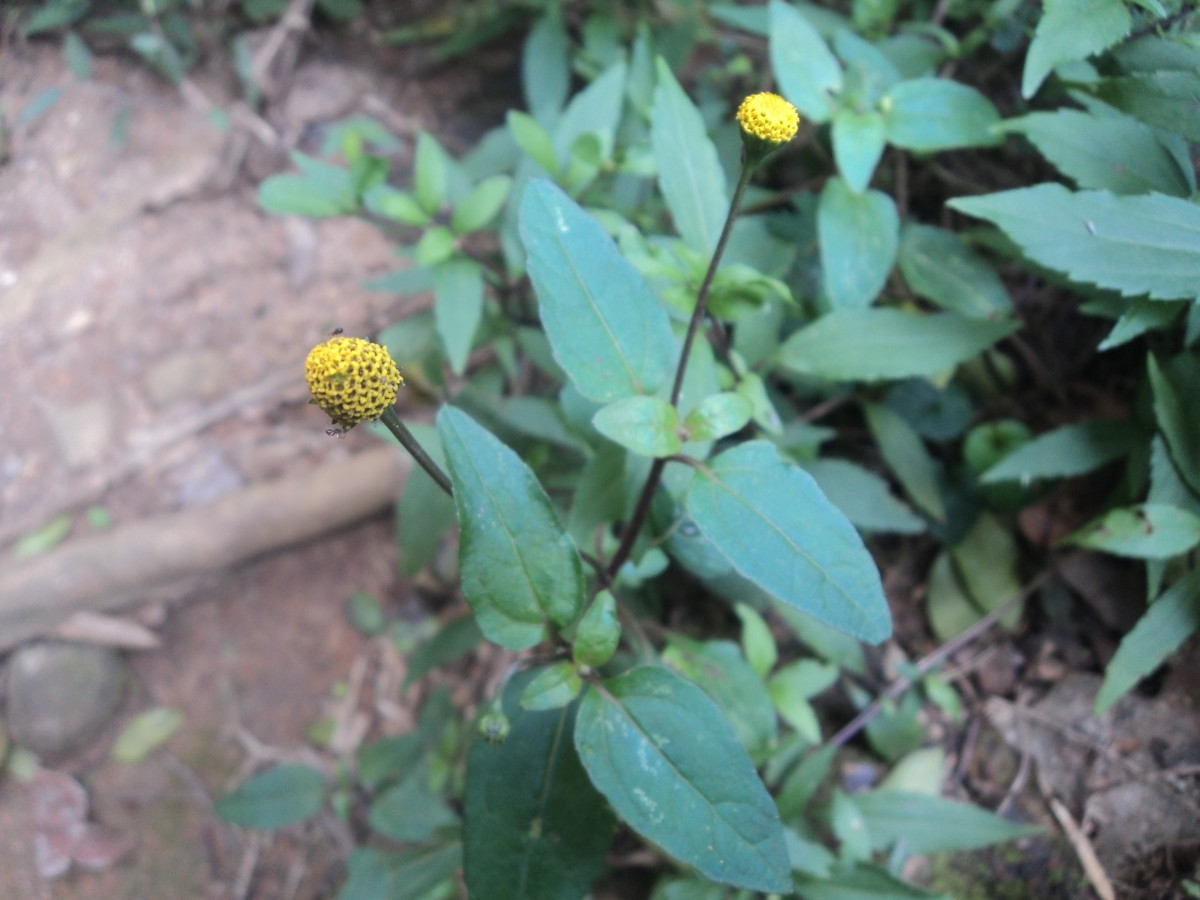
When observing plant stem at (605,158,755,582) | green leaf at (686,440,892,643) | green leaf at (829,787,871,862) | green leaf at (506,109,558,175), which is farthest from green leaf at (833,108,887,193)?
green leaf at (829,787,871,862)

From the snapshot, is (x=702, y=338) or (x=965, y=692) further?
(x=965, y=692)

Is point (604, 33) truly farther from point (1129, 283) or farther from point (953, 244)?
point (1129, 283)

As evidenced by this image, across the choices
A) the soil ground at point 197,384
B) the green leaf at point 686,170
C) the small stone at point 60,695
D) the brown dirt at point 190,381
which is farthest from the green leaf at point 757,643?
the small stone at point 60,695

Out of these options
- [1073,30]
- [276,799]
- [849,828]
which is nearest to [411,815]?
[276,799]

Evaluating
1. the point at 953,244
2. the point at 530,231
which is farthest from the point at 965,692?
the point at 530,231

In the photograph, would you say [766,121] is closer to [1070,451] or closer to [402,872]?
[1070,451]
